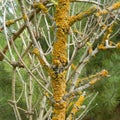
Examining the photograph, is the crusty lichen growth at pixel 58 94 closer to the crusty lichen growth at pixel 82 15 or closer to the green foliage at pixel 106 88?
the crusty lichen growth at pixel 82 15

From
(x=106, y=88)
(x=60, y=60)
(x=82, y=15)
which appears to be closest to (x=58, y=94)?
(x=60, y=60)

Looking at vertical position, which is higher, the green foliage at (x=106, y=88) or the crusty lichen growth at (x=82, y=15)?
the crusty lichen growth at (x=82, y=15)

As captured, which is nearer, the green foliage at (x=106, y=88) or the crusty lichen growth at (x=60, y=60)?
the crusty lichen growth at (x=60, y=60)

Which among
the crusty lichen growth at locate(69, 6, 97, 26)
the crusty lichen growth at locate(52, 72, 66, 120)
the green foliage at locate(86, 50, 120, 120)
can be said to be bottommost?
the green foliage at locate(86, 50, 120, 120)

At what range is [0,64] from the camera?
3.85 m

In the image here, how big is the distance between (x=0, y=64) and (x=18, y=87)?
39 cm

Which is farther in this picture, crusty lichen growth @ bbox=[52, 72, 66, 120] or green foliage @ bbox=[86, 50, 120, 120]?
green foliage @ bbox=[86, 50, 120, 120]

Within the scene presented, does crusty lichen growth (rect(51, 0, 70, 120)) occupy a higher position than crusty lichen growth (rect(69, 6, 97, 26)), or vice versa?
crusty lichen growth (rect(69, 6, 97, 26))

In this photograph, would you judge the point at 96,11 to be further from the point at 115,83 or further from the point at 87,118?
the point at 87,118

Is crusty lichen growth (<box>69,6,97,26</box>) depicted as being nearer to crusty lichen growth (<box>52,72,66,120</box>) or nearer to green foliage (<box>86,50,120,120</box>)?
crusty lichen growth (<box>52,72,66,120</box>)

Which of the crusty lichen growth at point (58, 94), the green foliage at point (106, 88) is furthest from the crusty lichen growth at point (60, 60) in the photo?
the green foliage at point (106, 88)

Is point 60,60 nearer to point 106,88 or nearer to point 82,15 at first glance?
point 82,15

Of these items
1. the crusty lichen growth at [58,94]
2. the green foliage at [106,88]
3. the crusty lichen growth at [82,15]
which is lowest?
the green foliage at [106,88]

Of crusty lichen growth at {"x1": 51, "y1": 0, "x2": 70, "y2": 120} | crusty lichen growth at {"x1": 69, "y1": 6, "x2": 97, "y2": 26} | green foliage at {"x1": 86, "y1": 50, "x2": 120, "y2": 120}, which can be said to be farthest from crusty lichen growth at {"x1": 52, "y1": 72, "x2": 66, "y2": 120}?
green foliage at {"x1": 86, "y1": 50, "x2": 120, "y2": 120}
